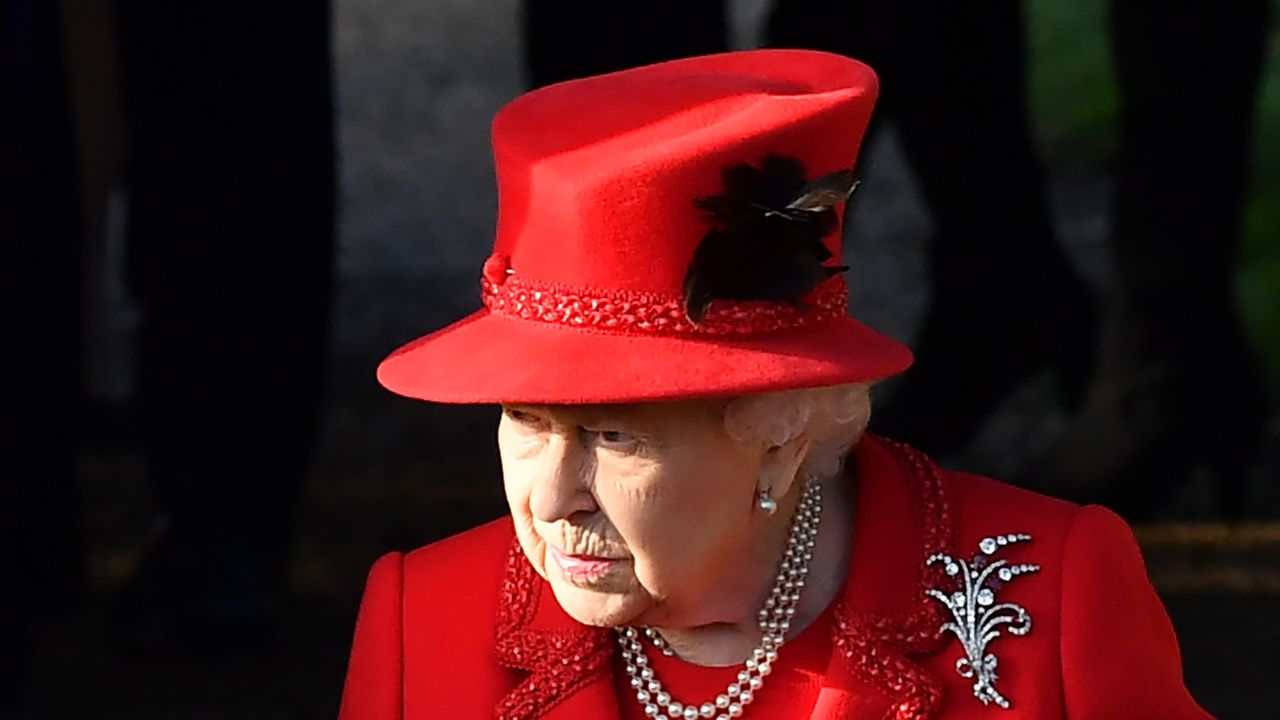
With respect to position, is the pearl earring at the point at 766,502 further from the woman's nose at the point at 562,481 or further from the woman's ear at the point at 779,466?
the woman's nose at the point at 562,481

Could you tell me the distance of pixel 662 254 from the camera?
2.07 metres

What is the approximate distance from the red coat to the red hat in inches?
9.5

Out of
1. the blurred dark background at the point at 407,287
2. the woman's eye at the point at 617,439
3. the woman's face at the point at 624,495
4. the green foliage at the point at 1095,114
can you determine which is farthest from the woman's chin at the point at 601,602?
the green foliage at the point at 1095,114

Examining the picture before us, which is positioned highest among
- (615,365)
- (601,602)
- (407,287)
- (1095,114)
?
(615,365)

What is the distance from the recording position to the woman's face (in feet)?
6.91

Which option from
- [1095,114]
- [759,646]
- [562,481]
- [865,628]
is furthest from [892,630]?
[1095,114]

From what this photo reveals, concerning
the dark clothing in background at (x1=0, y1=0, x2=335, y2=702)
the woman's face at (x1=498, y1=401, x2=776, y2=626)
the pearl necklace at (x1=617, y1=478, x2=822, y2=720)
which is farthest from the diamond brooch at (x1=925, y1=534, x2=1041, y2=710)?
the dark clothing in background at (x1=0, y1=0, x2=335, y2=702)

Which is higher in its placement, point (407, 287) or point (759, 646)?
point (759, 646)

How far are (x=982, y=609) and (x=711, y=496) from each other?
31 centimetres

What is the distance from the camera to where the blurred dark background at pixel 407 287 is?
341 centimetres

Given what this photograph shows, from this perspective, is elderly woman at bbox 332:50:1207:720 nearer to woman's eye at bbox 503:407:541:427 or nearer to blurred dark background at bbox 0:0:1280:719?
woman's eye at bbox 503:407:541:427

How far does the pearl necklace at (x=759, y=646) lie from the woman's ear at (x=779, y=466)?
0.37 ft

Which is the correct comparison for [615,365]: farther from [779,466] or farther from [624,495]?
[779,466]

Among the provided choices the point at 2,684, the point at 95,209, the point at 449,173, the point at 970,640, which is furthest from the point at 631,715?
the point at 449,173
